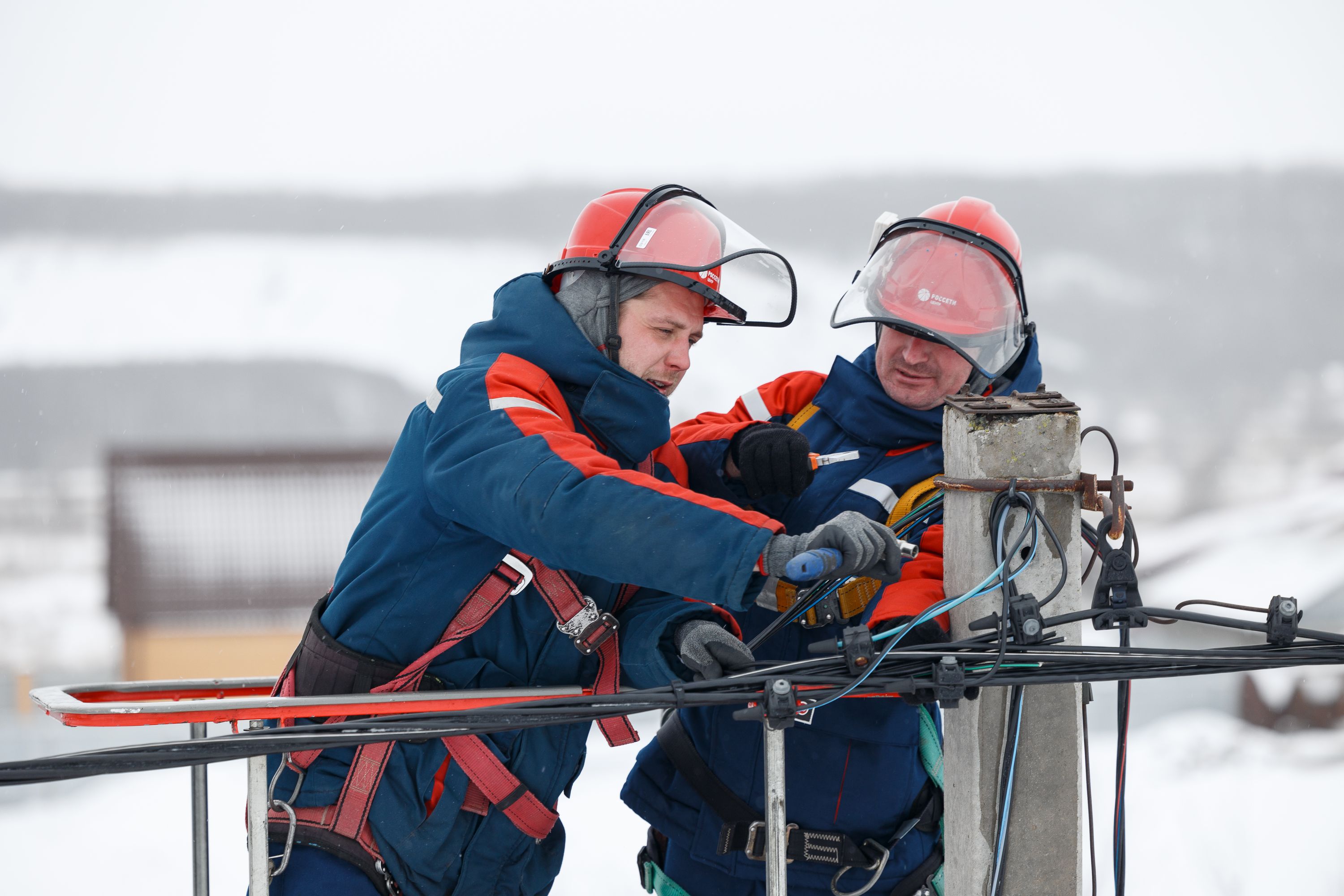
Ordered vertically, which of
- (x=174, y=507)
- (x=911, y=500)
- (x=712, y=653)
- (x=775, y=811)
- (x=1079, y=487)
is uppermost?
(x=174, y=507)

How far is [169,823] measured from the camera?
5.75 m

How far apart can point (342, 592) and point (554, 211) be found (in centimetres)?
667

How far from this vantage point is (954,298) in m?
2.10

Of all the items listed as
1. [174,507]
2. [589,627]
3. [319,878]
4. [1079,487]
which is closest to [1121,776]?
[1079,487]

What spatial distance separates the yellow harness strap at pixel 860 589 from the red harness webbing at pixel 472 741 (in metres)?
0.44

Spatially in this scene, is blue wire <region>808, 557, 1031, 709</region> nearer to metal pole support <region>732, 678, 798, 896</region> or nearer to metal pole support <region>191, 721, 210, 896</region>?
metal pole support <region>732, 678, 798, 896</region>

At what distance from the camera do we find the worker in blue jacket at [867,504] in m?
2.09

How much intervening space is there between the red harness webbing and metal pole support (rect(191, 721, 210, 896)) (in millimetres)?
249

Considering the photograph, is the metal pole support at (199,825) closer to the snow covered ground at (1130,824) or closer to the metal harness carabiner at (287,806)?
the metal harness carabiner at (287,806)

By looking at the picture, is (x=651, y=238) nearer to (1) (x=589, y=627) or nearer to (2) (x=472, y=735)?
(1) (x=589, y=627)

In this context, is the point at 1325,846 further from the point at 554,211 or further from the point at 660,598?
the point at 554,211

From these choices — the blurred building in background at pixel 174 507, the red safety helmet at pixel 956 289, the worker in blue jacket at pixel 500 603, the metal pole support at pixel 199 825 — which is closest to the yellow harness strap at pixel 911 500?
the red safety helmet at pixel 956 289

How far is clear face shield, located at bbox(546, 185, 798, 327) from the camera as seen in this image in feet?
5.88

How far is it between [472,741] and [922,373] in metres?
1.10
